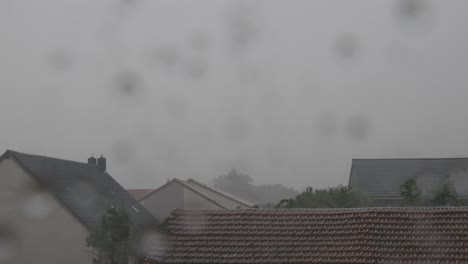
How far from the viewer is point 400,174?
50.0 meters

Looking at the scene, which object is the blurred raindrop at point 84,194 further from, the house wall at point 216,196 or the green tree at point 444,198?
the house wall at point 216,196

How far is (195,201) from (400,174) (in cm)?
1387

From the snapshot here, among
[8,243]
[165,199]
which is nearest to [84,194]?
[8,243]

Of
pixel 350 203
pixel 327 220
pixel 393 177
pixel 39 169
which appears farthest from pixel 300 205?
pixel 393 177

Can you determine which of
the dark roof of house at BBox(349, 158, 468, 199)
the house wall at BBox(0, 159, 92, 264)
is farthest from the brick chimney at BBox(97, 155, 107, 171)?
the dark roof of house at BBox(349, 158, 468, 199)

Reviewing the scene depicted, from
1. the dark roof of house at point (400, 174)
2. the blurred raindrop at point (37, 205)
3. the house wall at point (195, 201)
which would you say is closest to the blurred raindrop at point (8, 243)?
the blurred raindrop at point (37, 205)

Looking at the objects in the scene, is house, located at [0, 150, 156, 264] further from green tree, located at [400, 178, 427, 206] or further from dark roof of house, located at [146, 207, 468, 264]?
green tree, located at [400, 178, 427, 206]

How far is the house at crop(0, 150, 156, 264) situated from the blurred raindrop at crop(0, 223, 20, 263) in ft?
0.13

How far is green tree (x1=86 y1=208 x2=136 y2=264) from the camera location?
22531 millimetres

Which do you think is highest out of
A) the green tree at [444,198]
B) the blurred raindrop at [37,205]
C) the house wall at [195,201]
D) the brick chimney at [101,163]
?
the brick chimney at [101,163]

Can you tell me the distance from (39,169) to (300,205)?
1035 cm

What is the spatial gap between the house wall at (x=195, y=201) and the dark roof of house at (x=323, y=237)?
24202 mm

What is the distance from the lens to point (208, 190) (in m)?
53.6

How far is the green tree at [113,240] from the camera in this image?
22.5 m
